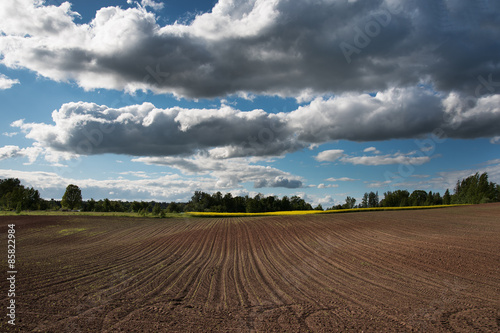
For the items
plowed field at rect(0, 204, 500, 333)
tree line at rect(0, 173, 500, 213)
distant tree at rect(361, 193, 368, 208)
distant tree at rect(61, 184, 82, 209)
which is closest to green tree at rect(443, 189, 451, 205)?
tree line at rect(0, 173, 500, 213)

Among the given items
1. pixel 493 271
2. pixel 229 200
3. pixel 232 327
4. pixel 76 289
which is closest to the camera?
pixel 232 327

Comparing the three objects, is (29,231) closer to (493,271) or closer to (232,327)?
(232,327)

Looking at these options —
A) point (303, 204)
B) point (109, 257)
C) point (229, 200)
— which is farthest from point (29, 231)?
point (303, 204)

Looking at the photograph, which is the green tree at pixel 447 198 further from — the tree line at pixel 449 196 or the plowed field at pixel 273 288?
the plowed field at pixel 273 288

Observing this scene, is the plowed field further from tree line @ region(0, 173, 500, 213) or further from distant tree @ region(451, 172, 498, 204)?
distant tree @ region(451, 172, 498, 204)

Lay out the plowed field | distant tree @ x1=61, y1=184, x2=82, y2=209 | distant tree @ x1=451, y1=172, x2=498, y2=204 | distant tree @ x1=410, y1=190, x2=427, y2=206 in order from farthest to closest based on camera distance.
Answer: distant tree @ x1=410, y1=190, x2=427, y2=206 → distant tree @ x1=451, y1=172, x2=498, y2=204 → distant tree @ x1=61, y1=184, x2=82, y2=209 → the plowed field

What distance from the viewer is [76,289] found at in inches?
482

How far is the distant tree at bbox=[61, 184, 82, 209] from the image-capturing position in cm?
9239

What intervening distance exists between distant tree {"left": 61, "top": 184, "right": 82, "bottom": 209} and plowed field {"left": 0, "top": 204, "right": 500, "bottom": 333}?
266 feet

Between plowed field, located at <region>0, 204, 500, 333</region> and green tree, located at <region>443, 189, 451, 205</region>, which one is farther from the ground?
green tree, located at <region>443, 189, 451, 205</region>

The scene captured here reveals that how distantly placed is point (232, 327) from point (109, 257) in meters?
15.2

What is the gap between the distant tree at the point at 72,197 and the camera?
9239 cm

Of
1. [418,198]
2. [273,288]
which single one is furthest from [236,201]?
[273,288]

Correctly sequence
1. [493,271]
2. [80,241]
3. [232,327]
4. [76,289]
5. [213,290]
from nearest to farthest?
[232,327], [76,289], [213,290], [493,271], [80,241]
